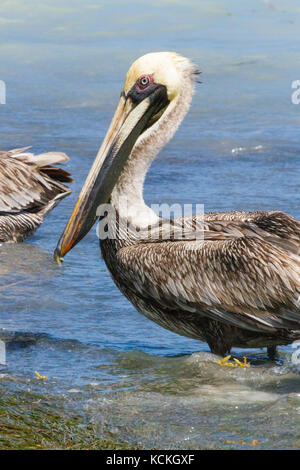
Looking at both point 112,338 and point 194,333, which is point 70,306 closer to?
point 112,338

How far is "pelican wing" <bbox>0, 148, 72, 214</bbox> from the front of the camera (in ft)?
30.5

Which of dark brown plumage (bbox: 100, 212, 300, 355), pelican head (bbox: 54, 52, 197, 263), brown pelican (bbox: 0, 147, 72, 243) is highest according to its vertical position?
pelican head (bbox: 54, 52, 197, 263)

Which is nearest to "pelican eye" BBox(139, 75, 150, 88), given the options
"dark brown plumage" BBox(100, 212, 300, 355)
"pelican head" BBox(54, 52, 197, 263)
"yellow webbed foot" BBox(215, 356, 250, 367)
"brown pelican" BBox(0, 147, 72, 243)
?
"pelican head" BBox(54, 52, 197, 263)

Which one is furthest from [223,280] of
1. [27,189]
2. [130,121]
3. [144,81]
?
[27,189]

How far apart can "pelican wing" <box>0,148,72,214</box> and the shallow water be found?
11.2 inches

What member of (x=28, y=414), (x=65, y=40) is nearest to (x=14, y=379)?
(x=28, y=414)

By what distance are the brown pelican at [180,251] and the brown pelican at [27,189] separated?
3.34 meters

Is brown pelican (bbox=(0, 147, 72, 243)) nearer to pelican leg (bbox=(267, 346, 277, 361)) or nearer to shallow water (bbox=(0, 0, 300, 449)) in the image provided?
shallow water (bbox=(0, 0, 300, 449))

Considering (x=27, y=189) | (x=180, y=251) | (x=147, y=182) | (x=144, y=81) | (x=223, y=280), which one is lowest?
(x=147, y=182)

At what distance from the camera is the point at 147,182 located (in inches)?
397

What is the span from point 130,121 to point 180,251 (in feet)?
3.13

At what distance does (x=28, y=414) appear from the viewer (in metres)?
4.66

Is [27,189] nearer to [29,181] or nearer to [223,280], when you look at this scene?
[29,181]
